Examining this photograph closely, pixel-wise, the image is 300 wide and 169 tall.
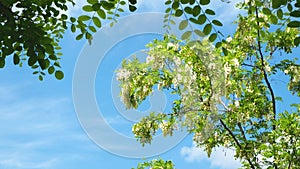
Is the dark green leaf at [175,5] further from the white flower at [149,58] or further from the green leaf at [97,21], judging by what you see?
the white flower at [149,58]

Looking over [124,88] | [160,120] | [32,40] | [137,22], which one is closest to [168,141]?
[160,120]

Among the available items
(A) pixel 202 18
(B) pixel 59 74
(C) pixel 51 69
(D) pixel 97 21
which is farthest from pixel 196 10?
(C) pixel 51 69

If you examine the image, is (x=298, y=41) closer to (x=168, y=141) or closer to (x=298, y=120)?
(x=298, y=120)

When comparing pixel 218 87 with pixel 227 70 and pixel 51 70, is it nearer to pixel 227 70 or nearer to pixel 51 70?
pixel 227 70

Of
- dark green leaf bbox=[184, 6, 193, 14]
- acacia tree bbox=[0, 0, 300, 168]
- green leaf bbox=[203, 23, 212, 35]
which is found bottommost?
green leaf bbox=[203, 23, 212, 35]

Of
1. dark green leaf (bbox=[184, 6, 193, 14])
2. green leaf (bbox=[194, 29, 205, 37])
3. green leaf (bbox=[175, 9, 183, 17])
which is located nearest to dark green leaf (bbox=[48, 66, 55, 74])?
green leaf (bbox=[175, 9, 183, 17])

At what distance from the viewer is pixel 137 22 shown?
1294 centimetres

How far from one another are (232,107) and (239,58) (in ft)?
3.89

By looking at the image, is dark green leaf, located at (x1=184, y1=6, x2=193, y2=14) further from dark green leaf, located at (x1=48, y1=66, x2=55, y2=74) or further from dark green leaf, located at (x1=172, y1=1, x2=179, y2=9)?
dark green leaf, located at (x1=48, y1=66, x2=55, y2=74)

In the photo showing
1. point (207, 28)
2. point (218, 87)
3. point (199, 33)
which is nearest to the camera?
point (199, 33)

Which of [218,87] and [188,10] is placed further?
[218,87]

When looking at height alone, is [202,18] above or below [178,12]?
below

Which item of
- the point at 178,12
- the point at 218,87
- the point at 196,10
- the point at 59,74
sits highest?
the point at 218,87

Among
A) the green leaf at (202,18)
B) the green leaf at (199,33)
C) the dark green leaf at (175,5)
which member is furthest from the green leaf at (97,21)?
the green leaf at (199,33)
